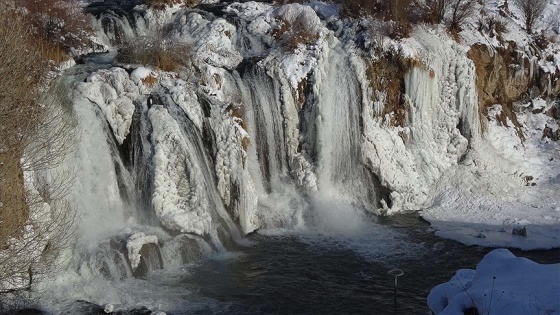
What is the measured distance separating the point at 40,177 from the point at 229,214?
4481 mm

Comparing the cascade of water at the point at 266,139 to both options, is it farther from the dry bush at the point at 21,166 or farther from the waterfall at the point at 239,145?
the dry bush at the point at 21,166

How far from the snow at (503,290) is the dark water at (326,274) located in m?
2.79

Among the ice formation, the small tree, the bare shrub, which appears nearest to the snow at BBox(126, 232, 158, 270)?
the ice formation

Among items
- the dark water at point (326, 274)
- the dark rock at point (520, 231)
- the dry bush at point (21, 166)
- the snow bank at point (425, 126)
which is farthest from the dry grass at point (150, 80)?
the dark rock at point (520, 231)

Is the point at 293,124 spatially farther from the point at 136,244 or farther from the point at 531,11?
the point at 531,11

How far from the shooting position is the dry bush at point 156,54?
15570 mm

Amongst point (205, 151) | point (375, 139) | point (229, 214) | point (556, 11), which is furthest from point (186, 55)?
point (556, 11)

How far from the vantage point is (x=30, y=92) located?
10.5 meters

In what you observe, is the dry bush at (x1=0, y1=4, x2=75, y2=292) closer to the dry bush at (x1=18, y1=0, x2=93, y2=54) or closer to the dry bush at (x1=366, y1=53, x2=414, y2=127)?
the dry bush at (x1=18, y1=0, x2=93, y2=54)

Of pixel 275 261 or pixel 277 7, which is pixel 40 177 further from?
pixel 277 7

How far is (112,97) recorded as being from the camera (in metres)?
14.1

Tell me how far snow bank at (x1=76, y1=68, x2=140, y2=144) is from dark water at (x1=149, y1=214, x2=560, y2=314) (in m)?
3.85

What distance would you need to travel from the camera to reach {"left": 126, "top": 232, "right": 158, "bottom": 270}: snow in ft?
40.2

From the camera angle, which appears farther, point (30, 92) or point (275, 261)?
point (275, 261)
